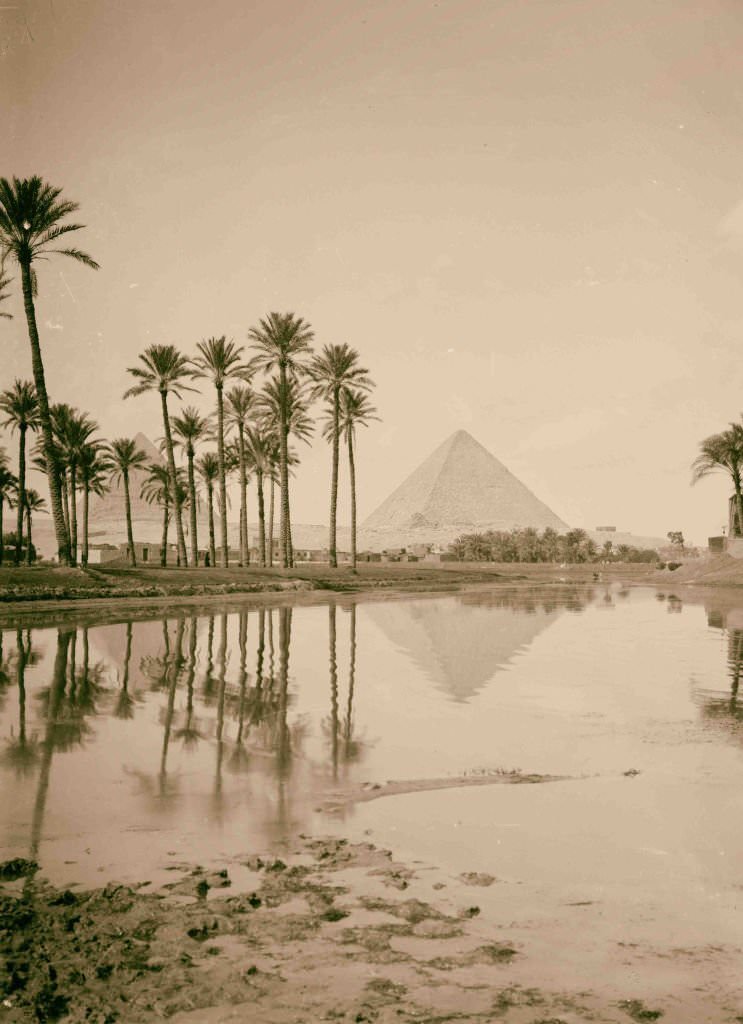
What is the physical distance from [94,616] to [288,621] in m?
6.03

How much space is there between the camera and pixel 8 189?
1384 inches

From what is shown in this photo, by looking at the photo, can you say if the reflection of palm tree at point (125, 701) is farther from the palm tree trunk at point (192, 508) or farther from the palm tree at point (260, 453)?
the palm tree at point (260, 453)

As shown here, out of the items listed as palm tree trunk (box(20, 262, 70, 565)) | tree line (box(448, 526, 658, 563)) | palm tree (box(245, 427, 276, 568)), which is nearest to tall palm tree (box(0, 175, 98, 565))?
palm tree trunk (box(20, 262, 70, 565))

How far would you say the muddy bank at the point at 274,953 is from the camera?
4180 mm

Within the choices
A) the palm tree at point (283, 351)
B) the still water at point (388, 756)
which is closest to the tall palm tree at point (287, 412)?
the palm tree at point (283, 351)

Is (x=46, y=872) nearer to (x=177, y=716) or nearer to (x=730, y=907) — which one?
(x=730, y=907)

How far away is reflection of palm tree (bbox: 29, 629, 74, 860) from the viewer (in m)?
6.98

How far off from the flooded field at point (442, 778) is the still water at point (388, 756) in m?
0.04

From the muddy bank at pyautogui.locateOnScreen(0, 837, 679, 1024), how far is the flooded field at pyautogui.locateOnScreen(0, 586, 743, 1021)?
0.75ft

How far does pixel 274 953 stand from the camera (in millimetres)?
4738

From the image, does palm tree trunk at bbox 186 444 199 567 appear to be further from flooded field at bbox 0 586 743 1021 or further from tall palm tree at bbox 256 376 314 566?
flooded field at bbox 0 586 743 1021

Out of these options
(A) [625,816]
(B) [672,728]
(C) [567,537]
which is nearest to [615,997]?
(A) [625,816]

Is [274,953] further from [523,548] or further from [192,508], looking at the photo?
[523,548]

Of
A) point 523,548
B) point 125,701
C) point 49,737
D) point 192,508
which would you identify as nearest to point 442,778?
point 49,737
